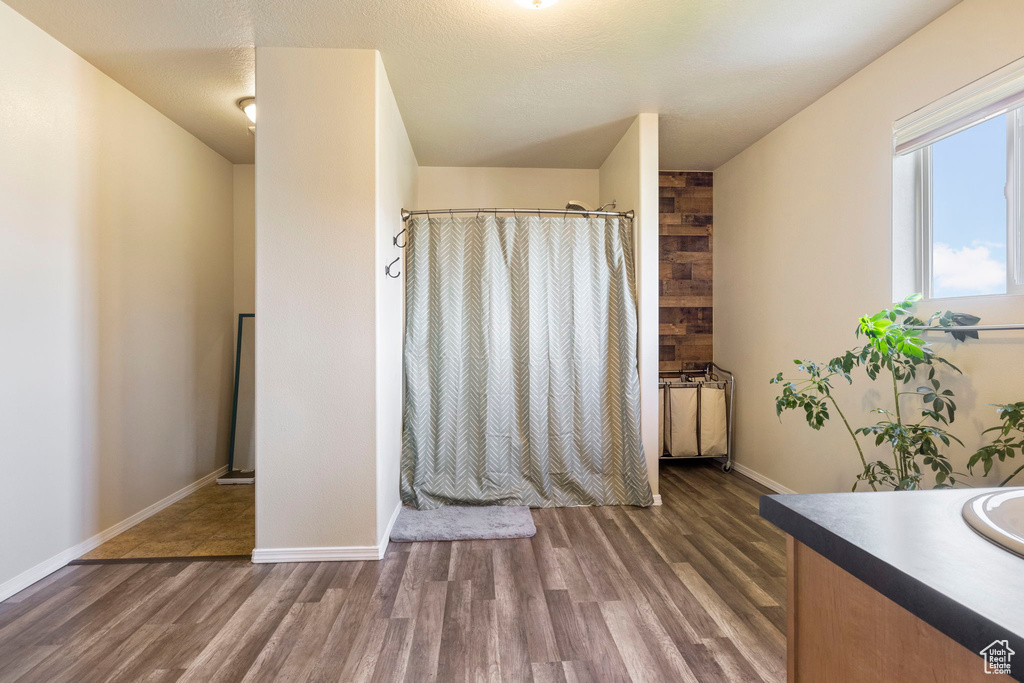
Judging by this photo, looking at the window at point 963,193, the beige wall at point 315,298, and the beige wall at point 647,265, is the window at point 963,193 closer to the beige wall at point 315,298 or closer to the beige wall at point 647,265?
the beige wall at point 647,265

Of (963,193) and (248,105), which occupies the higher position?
(248,105)

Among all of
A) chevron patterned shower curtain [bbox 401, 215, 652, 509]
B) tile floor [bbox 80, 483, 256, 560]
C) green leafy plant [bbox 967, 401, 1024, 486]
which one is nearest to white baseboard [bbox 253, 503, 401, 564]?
tile floor [bbox 80, 483, 256, 560]

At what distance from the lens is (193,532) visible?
2648 millimetres

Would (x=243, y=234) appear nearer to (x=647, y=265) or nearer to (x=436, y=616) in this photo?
(x=647, y=265)

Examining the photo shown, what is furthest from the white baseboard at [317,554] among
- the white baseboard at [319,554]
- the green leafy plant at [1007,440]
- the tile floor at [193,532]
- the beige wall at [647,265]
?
the green leafy plant at [1007,440]

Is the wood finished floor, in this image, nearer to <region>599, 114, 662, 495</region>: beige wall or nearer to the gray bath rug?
the gray bath rug

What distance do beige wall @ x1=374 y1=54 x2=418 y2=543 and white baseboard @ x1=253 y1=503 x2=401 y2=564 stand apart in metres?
0.08

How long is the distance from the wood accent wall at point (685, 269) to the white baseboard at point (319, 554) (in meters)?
2.66

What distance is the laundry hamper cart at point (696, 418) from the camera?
12.2ft

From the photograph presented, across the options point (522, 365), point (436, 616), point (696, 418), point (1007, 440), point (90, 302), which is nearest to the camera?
point (1007, 440)

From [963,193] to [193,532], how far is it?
13.0 ft

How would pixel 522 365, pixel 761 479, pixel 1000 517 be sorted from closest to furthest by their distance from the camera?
pixel 1000 517
pixel 522 365
pixel 761 479
